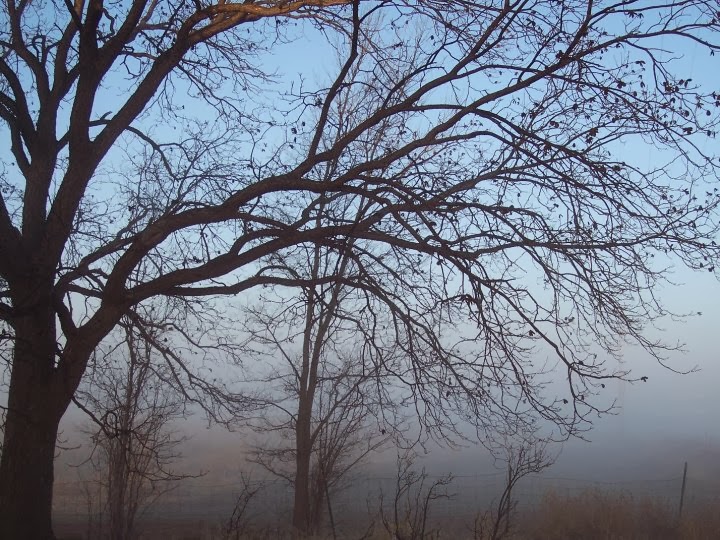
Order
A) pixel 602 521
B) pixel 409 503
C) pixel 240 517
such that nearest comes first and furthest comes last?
pixel 240 517, pixel 409 503, pixel 602 521

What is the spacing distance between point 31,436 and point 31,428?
0.09 m

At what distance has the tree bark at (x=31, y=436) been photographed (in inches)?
295

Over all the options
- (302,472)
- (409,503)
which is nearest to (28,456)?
(409,503)

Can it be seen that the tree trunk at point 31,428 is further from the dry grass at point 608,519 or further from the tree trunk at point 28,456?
the dry grass at point 608,519

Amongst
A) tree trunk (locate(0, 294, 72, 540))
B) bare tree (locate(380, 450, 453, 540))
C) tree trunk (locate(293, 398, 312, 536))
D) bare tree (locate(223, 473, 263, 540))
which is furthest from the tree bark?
tree trunk (locate(293, 398, 312, 536))

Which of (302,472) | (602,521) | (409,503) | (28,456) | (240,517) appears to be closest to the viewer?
(240,517)

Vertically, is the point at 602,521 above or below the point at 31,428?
below

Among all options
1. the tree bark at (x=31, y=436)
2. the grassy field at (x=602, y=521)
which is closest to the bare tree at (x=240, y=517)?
the tree bark at (x=31, y=436)

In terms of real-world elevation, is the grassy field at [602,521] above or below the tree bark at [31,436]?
below

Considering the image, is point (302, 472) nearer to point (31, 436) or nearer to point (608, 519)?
point (608, 519)

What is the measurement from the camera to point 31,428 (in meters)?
7.69

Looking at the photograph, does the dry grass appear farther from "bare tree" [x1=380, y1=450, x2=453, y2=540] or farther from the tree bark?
the tree bark

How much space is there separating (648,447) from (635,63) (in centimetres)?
4122

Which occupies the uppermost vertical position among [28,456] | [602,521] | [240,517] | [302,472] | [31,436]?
[31,436]
